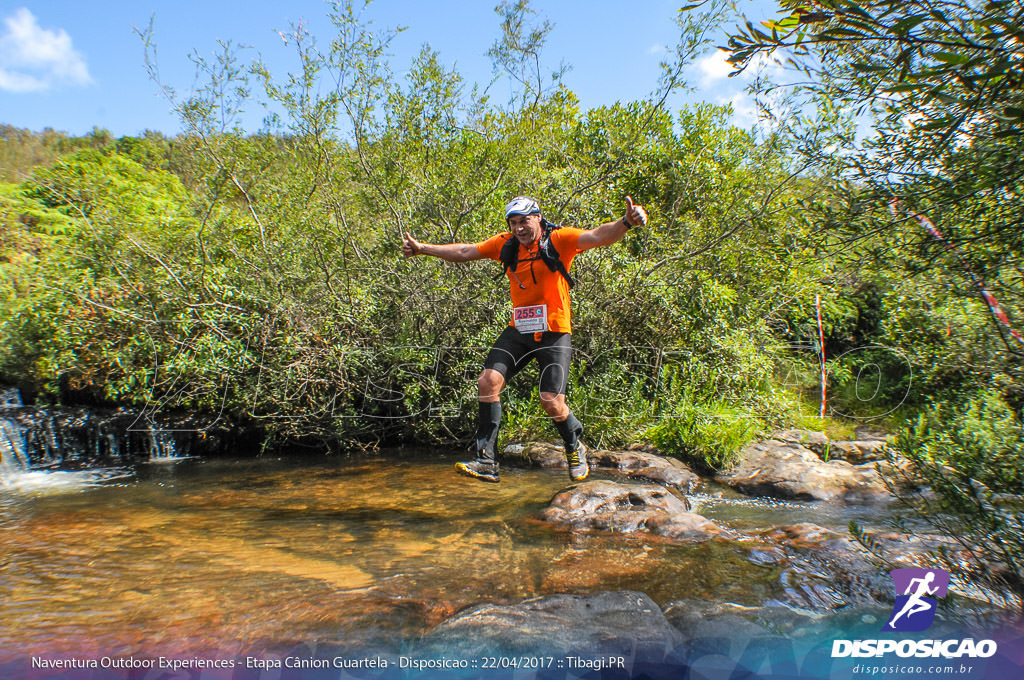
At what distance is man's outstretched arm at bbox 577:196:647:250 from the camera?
4598mm

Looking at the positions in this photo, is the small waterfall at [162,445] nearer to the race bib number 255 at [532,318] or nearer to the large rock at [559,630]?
the race bib number 255 at [532,318]

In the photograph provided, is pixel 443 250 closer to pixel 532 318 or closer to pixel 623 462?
pixel 532 318

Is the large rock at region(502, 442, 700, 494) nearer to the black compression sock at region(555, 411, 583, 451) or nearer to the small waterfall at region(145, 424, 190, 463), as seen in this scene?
the black compression sock at region(555, 411, 583, 451)

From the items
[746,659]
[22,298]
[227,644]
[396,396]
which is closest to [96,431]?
[22,298]

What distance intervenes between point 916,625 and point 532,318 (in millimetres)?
3379

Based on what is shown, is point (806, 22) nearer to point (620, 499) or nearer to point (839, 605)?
point (839, 605)

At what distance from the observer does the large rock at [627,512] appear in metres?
5.09

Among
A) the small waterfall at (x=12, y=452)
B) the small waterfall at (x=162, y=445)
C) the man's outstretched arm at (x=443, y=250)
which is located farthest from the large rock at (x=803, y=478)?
the small waterfall at (x=12, y=452)

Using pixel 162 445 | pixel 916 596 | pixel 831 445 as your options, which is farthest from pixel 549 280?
pixel 162 445

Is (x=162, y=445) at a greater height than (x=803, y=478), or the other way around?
(x=162, y=445)

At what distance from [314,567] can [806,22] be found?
4357mm

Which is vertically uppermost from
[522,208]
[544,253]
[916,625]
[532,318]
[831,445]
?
[522,208]

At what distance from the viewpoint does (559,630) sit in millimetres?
3291

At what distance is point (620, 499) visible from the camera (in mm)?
5613
